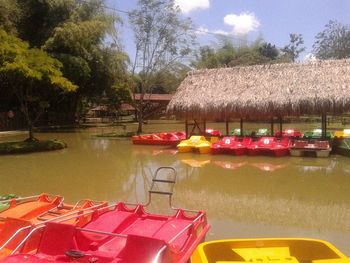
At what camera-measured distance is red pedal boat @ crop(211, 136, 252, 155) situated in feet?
58.0

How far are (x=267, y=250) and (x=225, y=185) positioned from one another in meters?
A: 6.54

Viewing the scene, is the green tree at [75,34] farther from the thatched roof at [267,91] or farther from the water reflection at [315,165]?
the water reflection at [315,165]

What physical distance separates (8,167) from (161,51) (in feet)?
54.7

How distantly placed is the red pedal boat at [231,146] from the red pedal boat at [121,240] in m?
11.1

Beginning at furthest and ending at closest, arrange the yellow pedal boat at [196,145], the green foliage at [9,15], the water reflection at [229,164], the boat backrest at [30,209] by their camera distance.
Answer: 1. the green foliage at [9,15]
2. the yellow pedal boat at [196,145]
3. the water reflection at [229,164]
4. the boat backrest at [30,209]

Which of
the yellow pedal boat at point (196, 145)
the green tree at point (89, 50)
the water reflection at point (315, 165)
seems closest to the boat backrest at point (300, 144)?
the water reflection at point (315, 165)

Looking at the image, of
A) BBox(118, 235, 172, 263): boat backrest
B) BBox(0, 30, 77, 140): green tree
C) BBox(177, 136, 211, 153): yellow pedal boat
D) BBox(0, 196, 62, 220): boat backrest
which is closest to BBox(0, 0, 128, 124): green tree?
BBox(0, 30, 77, 140): green tree

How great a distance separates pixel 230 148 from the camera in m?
17.7

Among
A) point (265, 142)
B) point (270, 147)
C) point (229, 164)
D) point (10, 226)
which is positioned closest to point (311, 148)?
point (270, 147)

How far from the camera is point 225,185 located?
11625 mm

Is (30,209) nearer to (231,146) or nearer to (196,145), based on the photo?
(231,146)

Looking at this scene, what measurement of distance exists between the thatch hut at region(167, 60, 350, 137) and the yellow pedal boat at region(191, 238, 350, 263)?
13.9 metres

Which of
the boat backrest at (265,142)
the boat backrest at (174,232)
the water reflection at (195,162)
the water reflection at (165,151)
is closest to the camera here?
the boat backrest at (174,232)

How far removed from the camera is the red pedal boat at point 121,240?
15.3ft
